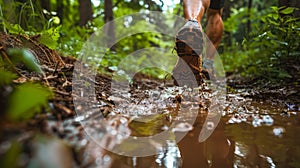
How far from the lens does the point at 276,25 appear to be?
108 inches

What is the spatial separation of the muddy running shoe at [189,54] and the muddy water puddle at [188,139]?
69 cm

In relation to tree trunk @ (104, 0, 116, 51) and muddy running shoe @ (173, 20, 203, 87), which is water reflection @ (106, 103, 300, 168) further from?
tree trunk @ (104, 0, 116, 51)

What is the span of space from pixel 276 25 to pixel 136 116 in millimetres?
2123

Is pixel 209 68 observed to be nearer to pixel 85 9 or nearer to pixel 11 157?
pixel 11 157

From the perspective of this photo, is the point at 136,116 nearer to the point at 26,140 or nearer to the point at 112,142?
the point at 112,142

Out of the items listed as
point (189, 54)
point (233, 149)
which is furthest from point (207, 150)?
point (189, 54)

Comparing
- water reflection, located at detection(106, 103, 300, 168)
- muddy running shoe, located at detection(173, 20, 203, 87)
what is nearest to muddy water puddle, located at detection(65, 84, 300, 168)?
water reflection, located at detection(106, 103, 300, 168)

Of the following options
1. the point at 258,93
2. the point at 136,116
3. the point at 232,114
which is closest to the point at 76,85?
the point at 136,116

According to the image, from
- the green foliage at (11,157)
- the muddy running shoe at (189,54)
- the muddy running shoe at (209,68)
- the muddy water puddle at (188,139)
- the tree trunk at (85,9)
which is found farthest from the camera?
the tree trunk at (85,9)

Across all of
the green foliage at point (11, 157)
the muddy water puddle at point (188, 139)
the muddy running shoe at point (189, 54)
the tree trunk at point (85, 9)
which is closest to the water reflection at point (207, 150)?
the muddy water puddle at point (188, 139)

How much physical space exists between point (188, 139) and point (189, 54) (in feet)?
3.84

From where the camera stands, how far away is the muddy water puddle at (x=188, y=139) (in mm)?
848

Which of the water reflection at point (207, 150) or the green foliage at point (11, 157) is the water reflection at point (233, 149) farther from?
the green foliage at point (11, 157)

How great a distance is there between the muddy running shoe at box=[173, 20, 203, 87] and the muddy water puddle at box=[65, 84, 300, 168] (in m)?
0.69
